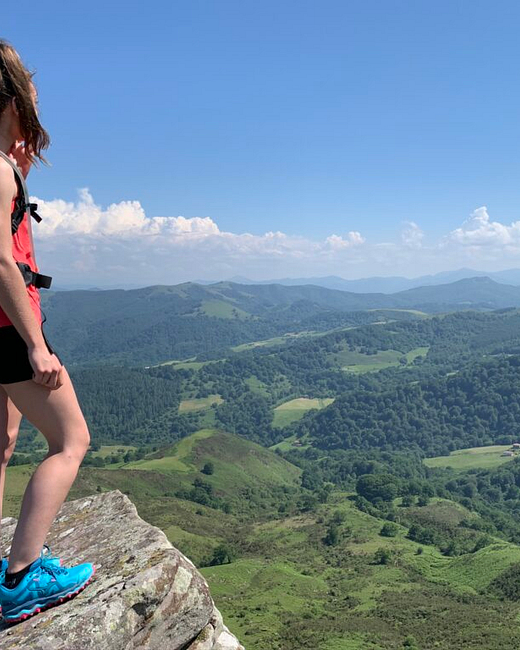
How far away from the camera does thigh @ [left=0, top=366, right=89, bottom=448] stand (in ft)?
15.9

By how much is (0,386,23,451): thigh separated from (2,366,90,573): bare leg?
0.43 meters

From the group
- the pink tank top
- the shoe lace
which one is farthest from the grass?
the pink tank top

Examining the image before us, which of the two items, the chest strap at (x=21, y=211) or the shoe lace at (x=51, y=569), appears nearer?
the chest strap at (x=21, y=211)

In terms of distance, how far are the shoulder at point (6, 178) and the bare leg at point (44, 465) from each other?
177cm

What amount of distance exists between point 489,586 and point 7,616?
79173 millimetres

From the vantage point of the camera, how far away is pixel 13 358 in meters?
4.66

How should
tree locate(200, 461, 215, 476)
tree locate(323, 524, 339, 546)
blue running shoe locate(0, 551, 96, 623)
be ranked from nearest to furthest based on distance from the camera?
blue running shoe locate(0, 551, 96, 623) → tree locate(323, 524, 339, 546) → tree locate(200, 461, 215, 476)

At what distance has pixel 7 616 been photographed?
4.96 metres

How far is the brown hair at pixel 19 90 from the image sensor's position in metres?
4.62

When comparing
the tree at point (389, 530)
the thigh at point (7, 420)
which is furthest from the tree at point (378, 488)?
the thigh at point (7, 420)

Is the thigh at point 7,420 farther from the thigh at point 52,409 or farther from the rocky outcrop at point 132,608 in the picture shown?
the rocky outcrop at point 132,608

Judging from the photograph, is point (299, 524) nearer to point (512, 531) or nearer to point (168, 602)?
point (512, 531)

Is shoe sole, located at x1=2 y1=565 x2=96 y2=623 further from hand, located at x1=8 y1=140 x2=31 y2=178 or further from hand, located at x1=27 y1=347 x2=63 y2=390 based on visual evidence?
hand, located at x1=8 y1=140 x2=31 y2=178

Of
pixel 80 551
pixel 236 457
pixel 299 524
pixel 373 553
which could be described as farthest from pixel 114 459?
pixel 80 551
